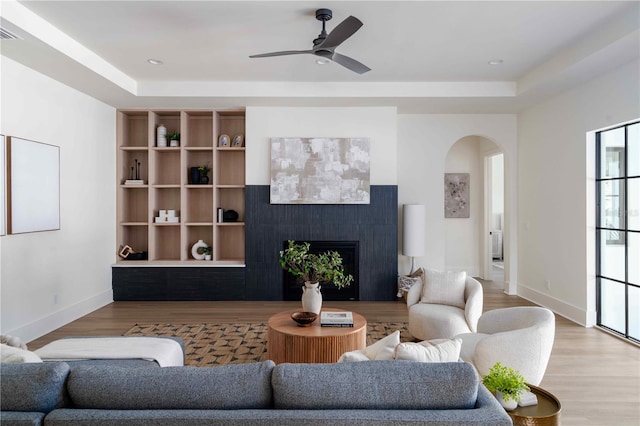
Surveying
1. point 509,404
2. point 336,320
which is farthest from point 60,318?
point 509,404

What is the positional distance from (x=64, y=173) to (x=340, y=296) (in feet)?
12.6

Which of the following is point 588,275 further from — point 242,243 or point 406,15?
point 242,243

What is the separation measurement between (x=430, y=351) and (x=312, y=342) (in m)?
1.30

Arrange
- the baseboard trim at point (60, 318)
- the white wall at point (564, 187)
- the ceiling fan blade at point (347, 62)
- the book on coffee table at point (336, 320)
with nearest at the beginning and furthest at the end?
the book on coffee table at point (336, 320), the ceiling fan blade at point (347, 62), the baseboard trim at point (60, 318), the white wall at point (564, 187)

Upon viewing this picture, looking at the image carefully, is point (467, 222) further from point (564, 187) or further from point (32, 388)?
point (32, 388)

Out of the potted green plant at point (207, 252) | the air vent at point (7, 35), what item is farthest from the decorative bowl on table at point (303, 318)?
the air vent at point (7, 35)

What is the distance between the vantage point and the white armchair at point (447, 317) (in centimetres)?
347

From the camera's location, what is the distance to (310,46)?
3.97 m

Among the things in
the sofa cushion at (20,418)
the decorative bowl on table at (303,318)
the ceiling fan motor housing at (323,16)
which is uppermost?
the ceiling fan motor housing at (323,16)

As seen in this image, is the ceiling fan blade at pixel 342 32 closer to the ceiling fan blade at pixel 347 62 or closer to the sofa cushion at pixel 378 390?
the ceiling fan blade at pixel 347 62

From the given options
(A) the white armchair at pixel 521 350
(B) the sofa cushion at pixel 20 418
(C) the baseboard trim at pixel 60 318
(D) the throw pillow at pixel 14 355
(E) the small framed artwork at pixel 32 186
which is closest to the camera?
(B) the sofa cushion at pixel 20 418

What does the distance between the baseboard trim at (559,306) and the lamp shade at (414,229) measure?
1680 millimetres

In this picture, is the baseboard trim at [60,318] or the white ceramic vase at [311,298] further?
the baseboard trim at [60,318]

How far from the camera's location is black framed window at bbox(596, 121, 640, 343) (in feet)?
13.1
